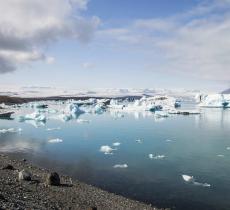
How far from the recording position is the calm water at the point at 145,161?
1327cm

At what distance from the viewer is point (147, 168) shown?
16891mm

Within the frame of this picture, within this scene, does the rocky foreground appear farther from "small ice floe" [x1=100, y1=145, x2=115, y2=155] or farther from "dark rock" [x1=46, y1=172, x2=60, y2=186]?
"small ice floe" [x1=100, y1=145, x2=115, y2=155]

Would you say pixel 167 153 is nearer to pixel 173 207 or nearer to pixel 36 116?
pixel 173 207

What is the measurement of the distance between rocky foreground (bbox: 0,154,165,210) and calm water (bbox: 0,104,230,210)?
963 mm

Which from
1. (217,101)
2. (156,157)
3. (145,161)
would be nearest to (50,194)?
(145,161)

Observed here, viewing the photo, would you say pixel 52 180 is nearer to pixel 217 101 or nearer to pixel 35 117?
pixel 35 117

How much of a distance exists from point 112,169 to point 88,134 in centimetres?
1302

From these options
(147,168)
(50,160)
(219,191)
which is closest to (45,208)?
(219,191)

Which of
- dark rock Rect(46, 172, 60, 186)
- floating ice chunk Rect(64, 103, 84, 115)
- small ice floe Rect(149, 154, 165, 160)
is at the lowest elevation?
small ice floe Rect(149, 154, 165, 160)

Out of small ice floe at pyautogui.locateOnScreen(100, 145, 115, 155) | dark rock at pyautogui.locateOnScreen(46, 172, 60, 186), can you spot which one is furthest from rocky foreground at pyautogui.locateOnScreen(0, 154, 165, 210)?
small ice floe at pyautogui.locateOnScreen(100, 145, 115, 155)

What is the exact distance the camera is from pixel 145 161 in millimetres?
18438

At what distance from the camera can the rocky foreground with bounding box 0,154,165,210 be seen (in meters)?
9.62

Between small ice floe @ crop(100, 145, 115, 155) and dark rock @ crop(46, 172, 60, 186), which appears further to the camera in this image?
small ice floe @ crop(100, 145, 115, 155)

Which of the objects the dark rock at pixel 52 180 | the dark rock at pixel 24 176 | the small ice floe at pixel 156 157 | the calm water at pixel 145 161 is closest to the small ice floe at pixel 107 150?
the calm water at pixel 145 161
